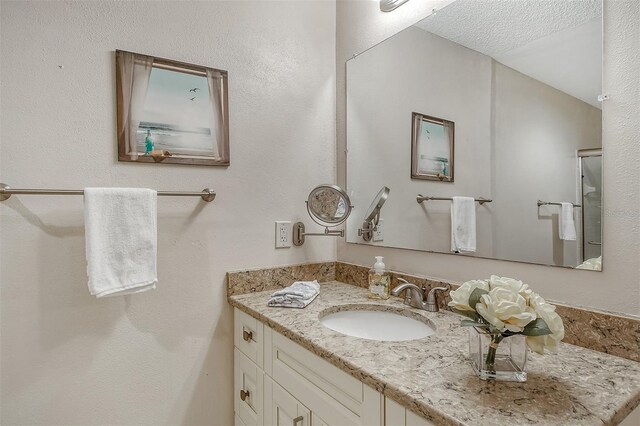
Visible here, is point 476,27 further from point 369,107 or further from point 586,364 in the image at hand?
point 586,364

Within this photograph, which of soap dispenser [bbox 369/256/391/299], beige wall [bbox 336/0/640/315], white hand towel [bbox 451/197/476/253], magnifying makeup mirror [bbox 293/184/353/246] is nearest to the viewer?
beige wall [bbox 336/0/640/315]

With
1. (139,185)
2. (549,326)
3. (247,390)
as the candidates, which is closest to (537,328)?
(549,326)

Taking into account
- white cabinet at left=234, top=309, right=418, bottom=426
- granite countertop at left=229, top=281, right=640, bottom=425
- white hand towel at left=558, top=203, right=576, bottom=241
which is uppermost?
white hand towel at left=558, top=203, right=576, bottom=241

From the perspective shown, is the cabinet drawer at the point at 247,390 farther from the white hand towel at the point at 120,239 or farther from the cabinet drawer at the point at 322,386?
the white hand towel at the point at 120,239

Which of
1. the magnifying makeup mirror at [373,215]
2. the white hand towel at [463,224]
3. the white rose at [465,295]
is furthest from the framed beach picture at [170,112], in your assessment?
the white rose at [465,295]

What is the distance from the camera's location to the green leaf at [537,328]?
0.68m

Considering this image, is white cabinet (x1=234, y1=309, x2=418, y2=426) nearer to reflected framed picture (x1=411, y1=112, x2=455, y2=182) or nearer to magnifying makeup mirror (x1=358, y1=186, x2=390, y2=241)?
magnifying makeup mirror (x1=358, y1=186, x2=390, y2=241)

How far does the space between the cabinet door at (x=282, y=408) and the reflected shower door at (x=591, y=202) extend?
869 mm

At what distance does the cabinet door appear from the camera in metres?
1.01

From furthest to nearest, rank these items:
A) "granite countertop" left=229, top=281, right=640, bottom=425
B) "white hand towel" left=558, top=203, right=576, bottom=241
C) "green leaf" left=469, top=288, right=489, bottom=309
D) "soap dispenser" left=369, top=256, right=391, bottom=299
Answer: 1. "soap dispenser" left=369, top=256, right=391, bottom=299
2. "white hand towel" left=558, top=203, right=576, bottom=241
3. "green leaf" left=469, top=288, right=489, bottom=309
4. "granite countertop" left=229, top=281, right=640, bottom=425

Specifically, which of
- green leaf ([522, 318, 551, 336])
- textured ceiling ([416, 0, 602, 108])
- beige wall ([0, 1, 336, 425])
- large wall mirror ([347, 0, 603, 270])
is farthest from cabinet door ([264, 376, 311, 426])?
textured ceiling ([416, 0, 602, 108])

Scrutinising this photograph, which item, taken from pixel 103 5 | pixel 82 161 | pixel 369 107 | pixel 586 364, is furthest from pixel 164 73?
pixel 586 364

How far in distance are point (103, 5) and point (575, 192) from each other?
5.20 feet

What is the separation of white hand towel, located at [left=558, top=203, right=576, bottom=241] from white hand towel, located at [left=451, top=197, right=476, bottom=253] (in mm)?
265
